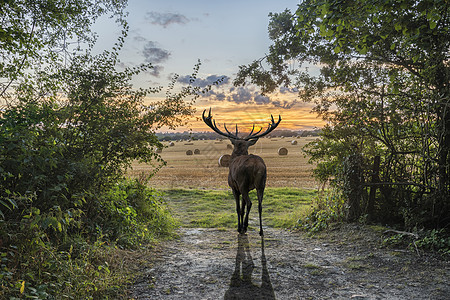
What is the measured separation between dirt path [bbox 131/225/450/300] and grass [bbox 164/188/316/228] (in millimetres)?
1922

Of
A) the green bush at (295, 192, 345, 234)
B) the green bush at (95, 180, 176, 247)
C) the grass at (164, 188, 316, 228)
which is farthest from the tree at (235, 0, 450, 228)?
the green bush at (95, 180, 176, 247)

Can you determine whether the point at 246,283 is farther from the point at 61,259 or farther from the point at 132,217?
the point at 132,217

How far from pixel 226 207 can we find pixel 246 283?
6.74 meters

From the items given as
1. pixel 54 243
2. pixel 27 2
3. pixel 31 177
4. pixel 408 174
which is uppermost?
pixel 27 2

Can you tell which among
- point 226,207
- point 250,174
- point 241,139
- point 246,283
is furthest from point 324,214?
point 226,207

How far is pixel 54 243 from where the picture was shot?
4.47 metres

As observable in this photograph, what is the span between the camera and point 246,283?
445 cm

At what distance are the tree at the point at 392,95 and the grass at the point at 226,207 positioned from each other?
2189 millimetres

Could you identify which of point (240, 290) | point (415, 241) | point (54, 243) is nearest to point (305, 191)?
point (415, 241)

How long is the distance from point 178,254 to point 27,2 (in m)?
5.92

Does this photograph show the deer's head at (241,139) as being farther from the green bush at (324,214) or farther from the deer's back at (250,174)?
the green bush at (324,214)

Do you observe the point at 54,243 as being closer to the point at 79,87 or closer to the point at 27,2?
the point at 79,87

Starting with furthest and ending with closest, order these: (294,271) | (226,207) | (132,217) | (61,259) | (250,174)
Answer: (226,207) < (250,174) < (132,217) < (294,271) < (61,259)

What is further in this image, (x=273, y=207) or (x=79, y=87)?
(x=273, y=207)
